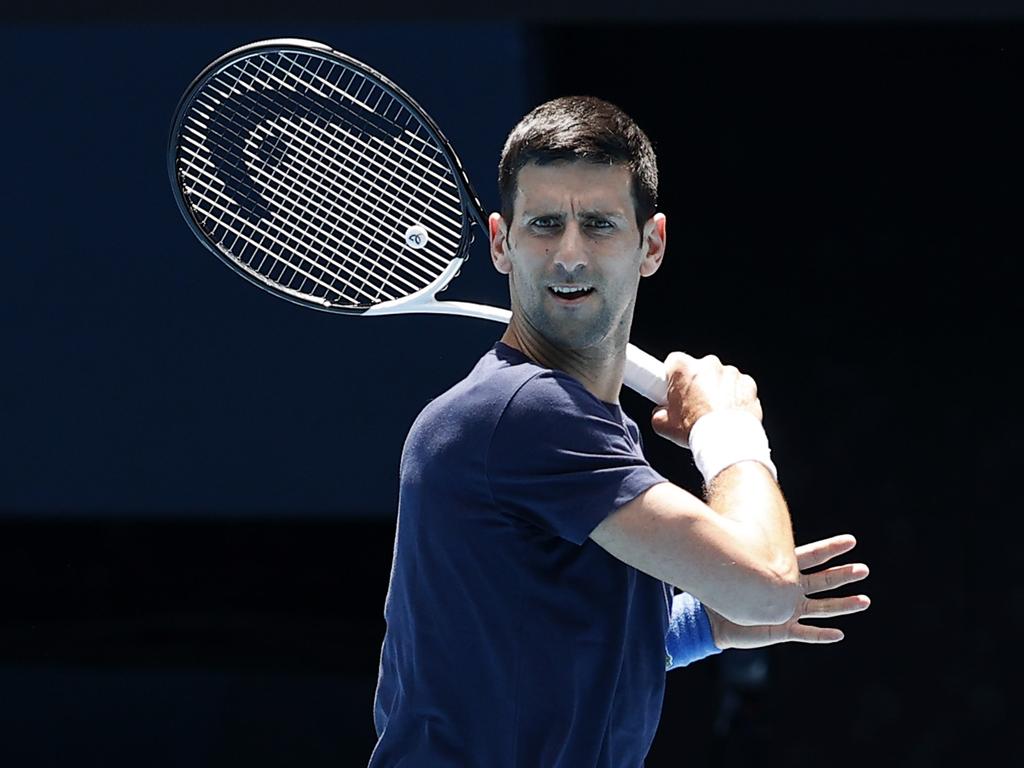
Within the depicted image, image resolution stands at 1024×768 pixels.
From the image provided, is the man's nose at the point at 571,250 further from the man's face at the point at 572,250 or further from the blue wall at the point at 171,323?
the blue wall at the point at 171,323

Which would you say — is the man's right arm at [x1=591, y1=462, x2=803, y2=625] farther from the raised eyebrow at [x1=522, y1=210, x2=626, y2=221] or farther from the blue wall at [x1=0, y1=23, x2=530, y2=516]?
the blue wall at [x1=0, y1=23, x2=530, y2=516]

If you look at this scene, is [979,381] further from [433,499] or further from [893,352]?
[433,499]

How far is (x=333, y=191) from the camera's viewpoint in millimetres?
2141

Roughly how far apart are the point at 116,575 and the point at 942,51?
1.74m

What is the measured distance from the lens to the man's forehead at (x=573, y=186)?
1.42 metres

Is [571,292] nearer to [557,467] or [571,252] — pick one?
[571,252]

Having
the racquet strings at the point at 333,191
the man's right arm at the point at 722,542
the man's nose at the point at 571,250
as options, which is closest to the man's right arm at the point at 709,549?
the man's right arm at the point at 722,542

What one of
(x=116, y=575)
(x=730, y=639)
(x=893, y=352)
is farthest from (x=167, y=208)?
(x=730, y=639)

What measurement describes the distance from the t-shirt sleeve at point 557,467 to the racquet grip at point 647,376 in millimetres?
372

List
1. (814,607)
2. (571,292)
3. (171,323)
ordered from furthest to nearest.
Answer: (171,323), (814,607), (571,292)

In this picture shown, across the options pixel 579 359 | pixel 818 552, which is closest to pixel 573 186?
pixel 579 359

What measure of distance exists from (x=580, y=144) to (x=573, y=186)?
1.5 inches

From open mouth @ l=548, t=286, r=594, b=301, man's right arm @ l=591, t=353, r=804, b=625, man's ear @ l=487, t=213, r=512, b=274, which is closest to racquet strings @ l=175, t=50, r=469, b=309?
man's ear @ l=487, t=213, r=512, b=274

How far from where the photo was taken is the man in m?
1.32
